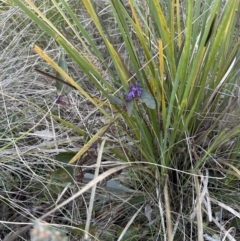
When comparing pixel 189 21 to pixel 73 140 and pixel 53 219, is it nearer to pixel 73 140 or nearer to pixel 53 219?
pixel 73 140

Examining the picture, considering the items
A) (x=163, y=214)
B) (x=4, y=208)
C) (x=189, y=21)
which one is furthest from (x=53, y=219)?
(x=189, y=21)

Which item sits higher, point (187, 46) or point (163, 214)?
point (187, 46)

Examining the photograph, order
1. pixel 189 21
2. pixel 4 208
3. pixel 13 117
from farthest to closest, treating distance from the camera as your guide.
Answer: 1. pixel 13 117
2. pixel 4 208
3. pixel 189 21

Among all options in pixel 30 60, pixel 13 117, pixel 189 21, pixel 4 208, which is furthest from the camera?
pixel 30 60

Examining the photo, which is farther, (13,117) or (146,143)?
(13,117)

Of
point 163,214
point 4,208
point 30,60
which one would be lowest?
point 163,214

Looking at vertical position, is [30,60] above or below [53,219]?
above

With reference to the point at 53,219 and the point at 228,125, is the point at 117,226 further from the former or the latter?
the point at 228,125

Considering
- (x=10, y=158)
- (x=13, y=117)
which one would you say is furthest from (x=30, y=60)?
(x=10, y=158)

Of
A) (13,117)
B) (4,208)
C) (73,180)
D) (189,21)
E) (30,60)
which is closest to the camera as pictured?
(189,21)
